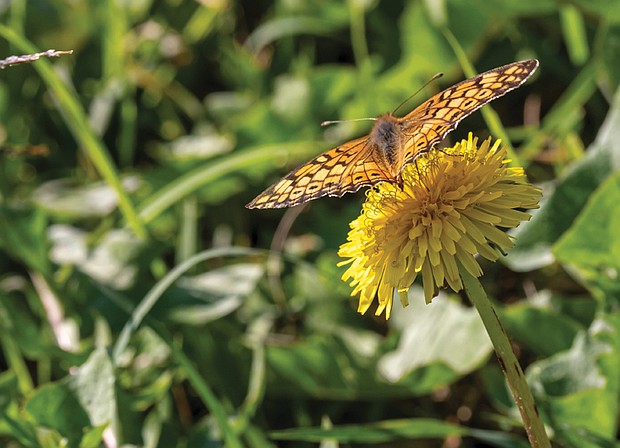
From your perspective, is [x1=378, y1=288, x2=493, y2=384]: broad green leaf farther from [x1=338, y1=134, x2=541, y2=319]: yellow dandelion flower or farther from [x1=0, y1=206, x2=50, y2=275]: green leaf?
[x1=0, y1=206, x2=50, y2=275]: green leaf

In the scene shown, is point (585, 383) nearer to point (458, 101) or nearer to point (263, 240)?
point (458, 101)

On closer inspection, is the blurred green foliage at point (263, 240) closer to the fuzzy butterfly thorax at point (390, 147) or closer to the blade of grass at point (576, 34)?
the blade of grass at point (576, 34)

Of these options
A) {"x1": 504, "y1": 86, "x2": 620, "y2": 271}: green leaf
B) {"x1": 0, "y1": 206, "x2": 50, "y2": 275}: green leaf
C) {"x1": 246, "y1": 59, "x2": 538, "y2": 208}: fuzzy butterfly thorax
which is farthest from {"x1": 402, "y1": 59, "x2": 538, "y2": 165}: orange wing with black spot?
{"x1": 0, "y1": 206, "x2": 50, "y2": 275}: green leaf

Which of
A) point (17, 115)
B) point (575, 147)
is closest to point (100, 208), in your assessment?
point (17, 115)

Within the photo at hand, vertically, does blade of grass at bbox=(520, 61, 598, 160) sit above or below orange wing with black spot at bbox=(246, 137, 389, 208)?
below

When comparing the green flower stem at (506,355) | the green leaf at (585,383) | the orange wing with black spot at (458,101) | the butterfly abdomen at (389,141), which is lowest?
the green leaf at (585,383)

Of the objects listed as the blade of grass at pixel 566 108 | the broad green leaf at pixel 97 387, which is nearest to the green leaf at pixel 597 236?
the blade of grass at pixel 566 108

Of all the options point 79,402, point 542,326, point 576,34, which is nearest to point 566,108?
point 576,34
